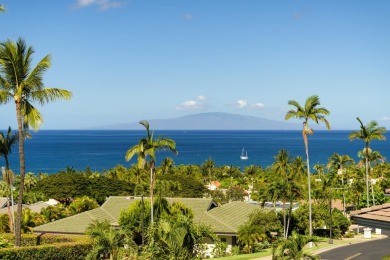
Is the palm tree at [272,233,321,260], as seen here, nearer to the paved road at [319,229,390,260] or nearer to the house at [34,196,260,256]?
the paved road at [319,229,390,260]

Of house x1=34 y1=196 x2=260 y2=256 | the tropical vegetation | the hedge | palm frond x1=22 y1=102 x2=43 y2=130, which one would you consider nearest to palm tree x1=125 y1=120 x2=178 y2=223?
the tropical vegetation

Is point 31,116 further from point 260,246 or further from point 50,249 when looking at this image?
point 260,246

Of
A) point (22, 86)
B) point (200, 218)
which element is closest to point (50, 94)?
point (22, 86)

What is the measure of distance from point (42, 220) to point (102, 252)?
23327 millimetres

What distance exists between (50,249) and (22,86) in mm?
10252

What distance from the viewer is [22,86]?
24.2 meters

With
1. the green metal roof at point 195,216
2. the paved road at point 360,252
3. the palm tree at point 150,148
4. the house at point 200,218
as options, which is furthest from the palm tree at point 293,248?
the green metal roof at point 195,216

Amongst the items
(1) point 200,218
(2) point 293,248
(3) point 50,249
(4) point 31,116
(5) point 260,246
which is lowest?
(5) point 260,246

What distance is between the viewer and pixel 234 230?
40.3 metres

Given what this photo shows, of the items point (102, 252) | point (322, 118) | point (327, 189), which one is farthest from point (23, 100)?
point (327, 189)

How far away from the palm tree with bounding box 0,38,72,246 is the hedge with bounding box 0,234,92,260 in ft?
8.42

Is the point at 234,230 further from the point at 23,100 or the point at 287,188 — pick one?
the point at 23,100

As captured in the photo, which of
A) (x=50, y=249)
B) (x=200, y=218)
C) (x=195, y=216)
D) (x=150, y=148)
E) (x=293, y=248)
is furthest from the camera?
(x=195, y=216)

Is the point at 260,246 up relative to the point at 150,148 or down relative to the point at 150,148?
down
